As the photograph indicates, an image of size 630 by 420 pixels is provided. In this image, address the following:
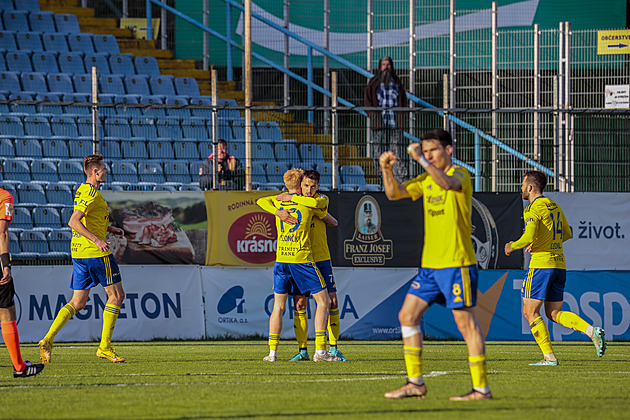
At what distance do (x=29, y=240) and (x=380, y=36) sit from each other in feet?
31.9

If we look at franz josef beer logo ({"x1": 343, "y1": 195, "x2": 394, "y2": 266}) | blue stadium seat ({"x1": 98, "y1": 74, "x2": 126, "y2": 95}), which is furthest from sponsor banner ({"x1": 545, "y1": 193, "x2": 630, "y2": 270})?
blue stadium seat ({"x1": 98, "y1": 74, "x2": 126, "y2": 95})

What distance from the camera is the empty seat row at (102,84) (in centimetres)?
1978

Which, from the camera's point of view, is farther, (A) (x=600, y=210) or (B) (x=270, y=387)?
(A) (x=600, y=210)

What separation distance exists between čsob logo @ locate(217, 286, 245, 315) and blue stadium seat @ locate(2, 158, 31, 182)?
426 cm

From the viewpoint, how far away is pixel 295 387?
25.0 ft

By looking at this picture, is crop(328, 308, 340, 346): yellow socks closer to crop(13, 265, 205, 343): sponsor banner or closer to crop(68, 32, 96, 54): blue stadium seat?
crop(13, 265, 205, 343): sponsor banner

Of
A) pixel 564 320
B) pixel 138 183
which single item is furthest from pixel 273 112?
pixel 564 320

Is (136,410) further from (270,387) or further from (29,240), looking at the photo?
(29,240)

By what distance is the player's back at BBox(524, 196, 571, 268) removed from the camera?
10531 mm

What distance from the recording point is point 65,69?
20.9m

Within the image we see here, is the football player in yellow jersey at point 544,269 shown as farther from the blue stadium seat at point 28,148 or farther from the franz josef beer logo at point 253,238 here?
the blue stadium seat at point 28,148

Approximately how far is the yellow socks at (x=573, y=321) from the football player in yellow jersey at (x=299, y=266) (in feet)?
8.85

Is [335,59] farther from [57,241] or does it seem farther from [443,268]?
[443,268]

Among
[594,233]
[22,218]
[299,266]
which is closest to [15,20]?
[22,218]
